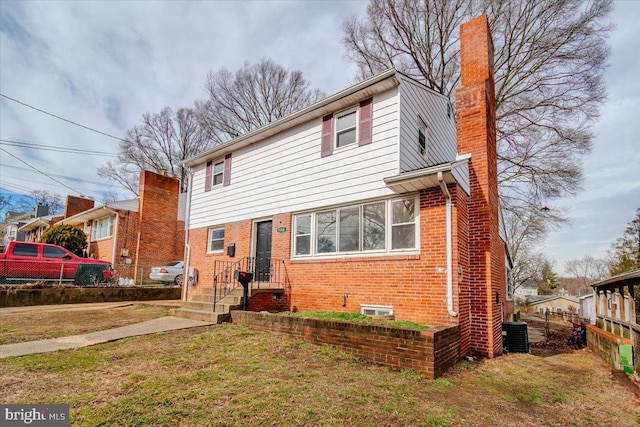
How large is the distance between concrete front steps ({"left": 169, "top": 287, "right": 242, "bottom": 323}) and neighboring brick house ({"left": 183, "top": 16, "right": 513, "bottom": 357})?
22.6 inches

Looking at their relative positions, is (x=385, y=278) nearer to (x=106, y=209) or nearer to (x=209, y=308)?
(x=209, y=308)

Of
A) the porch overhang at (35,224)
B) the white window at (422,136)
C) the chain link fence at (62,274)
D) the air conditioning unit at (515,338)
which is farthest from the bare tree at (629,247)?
the porch overhang at (35,224)

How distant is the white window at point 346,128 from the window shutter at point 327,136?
0.17 meters

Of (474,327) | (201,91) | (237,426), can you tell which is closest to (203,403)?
(237,426)

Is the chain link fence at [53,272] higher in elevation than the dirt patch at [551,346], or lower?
higher

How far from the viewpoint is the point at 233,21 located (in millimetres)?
10930

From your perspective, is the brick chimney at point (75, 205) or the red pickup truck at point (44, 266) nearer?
the red pickup truck at point (44, 266)

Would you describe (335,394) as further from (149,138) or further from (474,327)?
(149,138)

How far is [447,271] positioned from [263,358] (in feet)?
12.8

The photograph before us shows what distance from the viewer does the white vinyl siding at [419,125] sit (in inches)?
328

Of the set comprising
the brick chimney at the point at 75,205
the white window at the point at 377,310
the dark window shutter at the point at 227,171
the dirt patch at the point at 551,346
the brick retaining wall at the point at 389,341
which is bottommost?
the dirt patch at the point at 551,346

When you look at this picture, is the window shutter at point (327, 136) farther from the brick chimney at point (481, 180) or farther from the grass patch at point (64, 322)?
the grass patch at point (64, 322)

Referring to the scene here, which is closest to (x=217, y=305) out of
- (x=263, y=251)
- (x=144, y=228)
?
(x=263, y=251)

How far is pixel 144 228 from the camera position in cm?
2044
